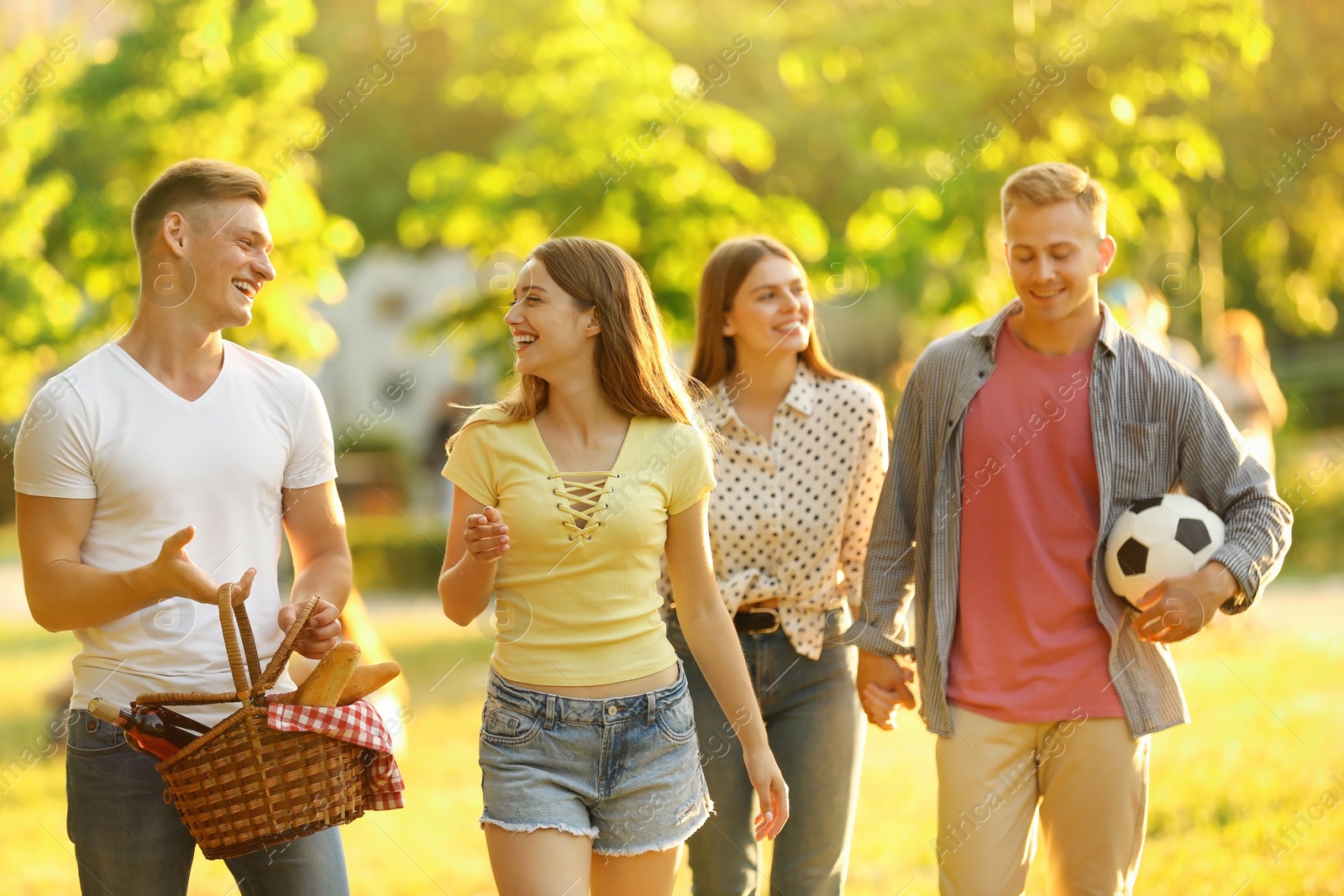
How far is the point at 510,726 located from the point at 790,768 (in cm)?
117

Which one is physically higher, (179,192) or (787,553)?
(179,192)

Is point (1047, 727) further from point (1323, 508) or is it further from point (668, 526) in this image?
point (1323, 508)

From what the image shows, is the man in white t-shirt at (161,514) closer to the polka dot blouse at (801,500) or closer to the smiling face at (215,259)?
the smiling face at (215,259)

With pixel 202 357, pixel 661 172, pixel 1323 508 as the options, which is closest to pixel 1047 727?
pixel 202 357

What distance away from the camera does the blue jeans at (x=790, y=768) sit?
3.86 metres

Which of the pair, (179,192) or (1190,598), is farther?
(1190,598)

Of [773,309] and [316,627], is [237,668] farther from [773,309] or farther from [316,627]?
[773,309]

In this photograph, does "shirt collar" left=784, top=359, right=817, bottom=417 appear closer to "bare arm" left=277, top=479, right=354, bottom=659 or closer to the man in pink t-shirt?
the man in pink t-shirt

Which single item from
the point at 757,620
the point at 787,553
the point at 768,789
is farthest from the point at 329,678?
the point at 787,553

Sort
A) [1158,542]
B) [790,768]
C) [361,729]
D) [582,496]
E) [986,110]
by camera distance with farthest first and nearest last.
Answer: [986,110]
[790,768]
[1158,542]
[582,496]
[361,729]

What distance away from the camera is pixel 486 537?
9.26 ft

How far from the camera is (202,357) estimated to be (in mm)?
3006

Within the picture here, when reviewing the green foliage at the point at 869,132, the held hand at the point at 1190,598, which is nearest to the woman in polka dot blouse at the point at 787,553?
the held hand at the point at 1190,598

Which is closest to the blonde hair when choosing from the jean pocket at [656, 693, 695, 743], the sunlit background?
the jean pocket at [656, 693, 695, 743]
